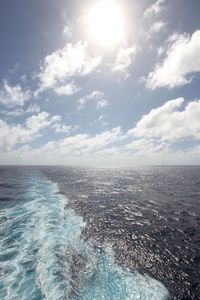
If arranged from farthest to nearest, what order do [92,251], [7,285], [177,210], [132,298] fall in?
[177,210] < [92,251] < [7,285] < [132,298]

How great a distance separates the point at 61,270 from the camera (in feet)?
36.5

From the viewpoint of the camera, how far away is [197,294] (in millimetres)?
9594

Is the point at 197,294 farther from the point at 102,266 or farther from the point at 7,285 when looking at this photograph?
the point at 7,285

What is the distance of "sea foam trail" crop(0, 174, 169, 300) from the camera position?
30.6 ft

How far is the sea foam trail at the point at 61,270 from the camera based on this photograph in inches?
367

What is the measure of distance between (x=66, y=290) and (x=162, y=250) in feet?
26.9

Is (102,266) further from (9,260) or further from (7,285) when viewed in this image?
(9,260)

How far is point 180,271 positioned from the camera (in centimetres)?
1152

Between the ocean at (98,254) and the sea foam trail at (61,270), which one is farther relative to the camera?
the ocean at (98,254)

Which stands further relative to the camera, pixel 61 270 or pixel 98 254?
pixel 98 254

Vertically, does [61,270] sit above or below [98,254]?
above

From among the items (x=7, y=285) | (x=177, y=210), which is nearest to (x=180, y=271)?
(x=7, y=285)

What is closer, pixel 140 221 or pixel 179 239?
pixel 179 239

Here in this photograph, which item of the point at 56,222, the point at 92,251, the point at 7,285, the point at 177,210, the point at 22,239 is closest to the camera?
the point at 7,285
